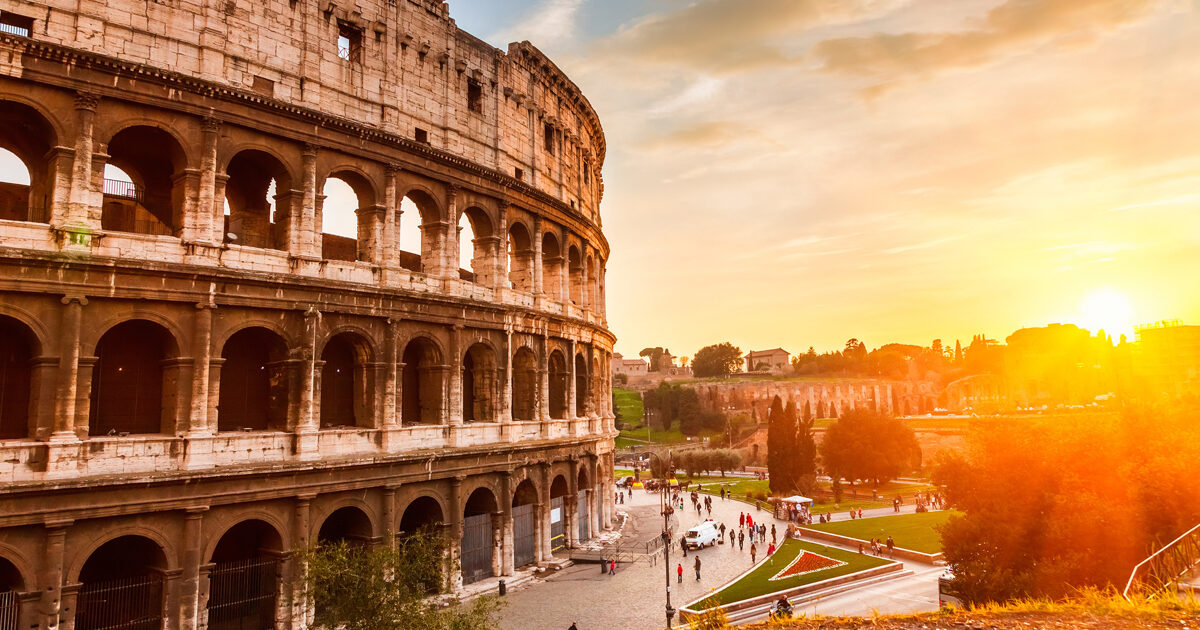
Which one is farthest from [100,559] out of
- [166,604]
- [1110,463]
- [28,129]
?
[1110,463]

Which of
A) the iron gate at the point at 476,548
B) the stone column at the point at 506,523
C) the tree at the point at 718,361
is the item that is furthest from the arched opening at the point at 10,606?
the tree at the point at 718,361

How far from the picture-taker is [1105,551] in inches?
833

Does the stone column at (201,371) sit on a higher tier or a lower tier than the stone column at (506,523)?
higher

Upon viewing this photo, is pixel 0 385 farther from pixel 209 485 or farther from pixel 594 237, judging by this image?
pixel 594 237

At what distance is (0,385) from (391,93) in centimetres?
1274

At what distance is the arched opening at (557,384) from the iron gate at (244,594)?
13.1 metres

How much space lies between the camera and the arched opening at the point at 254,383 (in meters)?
19.5

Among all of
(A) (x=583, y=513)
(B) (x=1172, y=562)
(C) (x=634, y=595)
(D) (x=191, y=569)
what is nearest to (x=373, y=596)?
(D) (x=191, y=569)

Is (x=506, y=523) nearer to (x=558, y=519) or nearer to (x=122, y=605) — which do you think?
(x=558, y=519)

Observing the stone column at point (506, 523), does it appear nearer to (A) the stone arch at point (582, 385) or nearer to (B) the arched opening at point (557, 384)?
(B) the arched opening at point (557, 384)

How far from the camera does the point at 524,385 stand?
27625 mm

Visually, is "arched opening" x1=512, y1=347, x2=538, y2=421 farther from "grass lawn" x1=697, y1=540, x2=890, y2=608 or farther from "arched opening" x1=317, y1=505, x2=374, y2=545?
"grass lawn" x1=697, y1=540, x2=890, y2=608

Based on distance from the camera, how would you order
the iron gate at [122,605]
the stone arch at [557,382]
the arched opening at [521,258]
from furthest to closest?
1. the stone arch at [557,382]
2. the arched opening at [521,258]
3. the iron gate at [122,605]

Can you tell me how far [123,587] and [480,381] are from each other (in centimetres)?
1195
